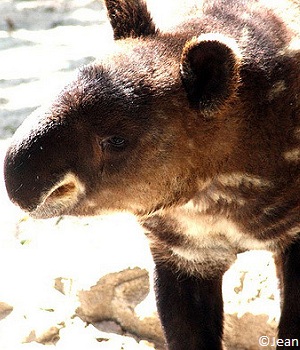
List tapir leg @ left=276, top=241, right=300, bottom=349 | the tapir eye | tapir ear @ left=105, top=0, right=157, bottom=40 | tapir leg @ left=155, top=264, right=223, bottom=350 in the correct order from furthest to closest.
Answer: tapir leg @ left=155, top=264, right=223, bottom=350 → tapir leg @ left=276, top=241, right=300, bottom=349 → tapir ear @ left=105, top=0, right=157, bottom=40 → the tapir eye

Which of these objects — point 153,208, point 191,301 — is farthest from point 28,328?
point 153,208

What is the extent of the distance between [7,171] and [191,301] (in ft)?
5.94

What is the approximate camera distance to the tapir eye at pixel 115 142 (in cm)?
477

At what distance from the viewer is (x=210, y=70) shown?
465cm

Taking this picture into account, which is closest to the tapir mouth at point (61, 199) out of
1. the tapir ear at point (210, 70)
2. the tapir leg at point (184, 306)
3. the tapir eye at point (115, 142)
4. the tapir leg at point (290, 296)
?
the tapir eye at point (115, 142)

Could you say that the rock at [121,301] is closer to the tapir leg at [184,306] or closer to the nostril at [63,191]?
the tapir leg at [184,306]

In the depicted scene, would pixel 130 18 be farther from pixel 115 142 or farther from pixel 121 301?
pixel 121 301

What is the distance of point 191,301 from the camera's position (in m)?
5.96

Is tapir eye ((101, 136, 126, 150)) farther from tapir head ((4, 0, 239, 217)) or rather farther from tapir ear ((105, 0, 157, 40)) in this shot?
tapir ear ((105, 0, 157, 40))

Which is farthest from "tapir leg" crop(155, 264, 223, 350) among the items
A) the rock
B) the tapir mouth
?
the tapir mouth

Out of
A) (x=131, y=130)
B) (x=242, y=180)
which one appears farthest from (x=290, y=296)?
(x=131, y=130)

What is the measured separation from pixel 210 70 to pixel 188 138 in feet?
1.42

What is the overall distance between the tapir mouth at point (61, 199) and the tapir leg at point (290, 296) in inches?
54.4

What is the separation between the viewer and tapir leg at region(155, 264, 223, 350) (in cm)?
592
